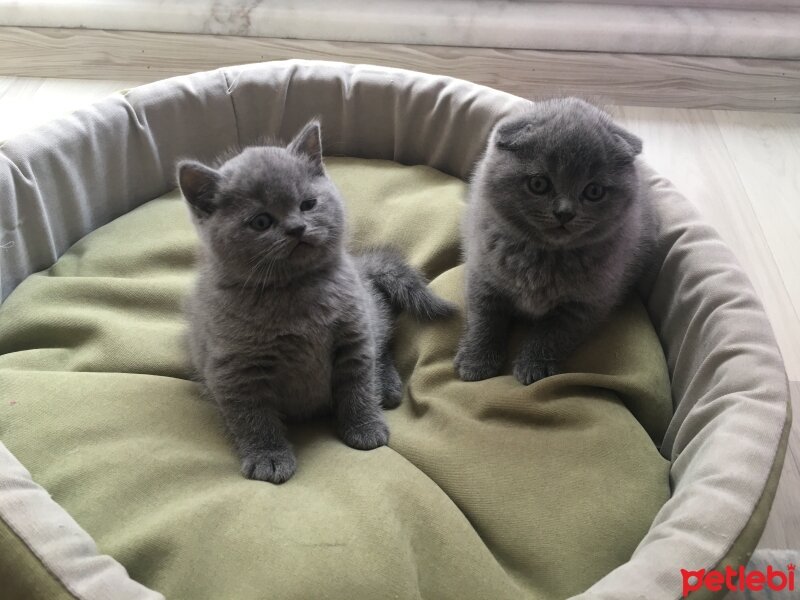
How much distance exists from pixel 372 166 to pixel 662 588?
1.54 m

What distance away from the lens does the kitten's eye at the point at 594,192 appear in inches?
57.1

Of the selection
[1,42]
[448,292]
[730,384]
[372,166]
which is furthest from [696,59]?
[1,42]

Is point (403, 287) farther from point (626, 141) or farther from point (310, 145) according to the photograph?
point (626, 141)

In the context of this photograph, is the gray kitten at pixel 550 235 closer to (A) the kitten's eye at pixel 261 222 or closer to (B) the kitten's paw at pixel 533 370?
(B) the kitten's paw at pixel 533 370

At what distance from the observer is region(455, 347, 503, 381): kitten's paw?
1612mm

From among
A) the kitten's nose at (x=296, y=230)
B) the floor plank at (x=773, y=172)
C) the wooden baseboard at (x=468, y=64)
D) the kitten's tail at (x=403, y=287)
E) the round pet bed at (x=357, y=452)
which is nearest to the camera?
the round pet bed at (x=357, y=452)

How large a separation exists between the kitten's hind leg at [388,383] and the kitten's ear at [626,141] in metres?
0.73

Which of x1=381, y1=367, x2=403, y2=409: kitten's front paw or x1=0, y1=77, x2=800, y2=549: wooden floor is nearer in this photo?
x1=381, y1=367, x2=403, y2=409: kitten's front paw

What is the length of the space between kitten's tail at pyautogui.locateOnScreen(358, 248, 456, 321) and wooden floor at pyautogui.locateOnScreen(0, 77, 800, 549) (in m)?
0.92

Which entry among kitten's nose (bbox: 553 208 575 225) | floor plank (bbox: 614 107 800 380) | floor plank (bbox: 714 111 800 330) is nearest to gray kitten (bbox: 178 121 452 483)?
kitten's nose (bbox: 553 208 575 225)

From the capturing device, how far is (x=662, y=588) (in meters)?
1.04

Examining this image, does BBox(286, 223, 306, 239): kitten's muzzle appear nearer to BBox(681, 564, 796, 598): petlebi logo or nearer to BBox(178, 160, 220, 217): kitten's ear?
BBox(178, 160, 220, 217): kitten's ear

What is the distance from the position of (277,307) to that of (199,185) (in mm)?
285

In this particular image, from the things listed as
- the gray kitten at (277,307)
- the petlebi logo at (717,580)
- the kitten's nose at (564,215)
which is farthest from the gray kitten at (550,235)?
the petlebi logo at (717,580)
